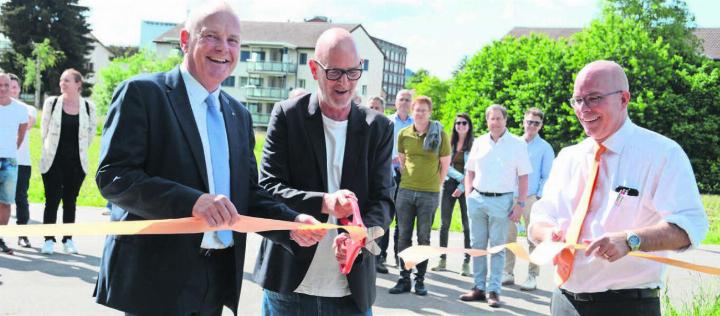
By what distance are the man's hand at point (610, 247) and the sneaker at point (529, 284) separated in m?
5.90

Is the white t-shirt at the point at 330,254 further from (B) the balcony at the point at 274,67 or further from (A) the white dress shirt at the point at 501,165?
(B) the balcony at the point at 274,67

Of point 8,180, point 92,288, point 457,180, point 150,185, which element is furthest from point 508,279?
point 150,185

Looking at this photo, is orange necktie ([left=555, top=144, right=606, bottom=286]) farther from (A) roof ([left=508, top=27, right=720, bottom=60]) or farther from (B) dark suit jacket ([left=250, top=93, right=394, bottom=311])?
(A) roof ([left=508, top=27, right=720, bottom=60])

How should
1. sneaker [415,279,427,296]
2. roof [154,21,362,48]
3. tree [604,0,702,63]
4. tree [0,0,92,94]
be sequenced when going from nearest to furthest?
sneaker [415,279,427,296], tree [604,0,702,63], tree [0,0,92,94], roof [154,21,362,48]

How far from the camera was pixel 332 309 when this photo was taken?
3742mm

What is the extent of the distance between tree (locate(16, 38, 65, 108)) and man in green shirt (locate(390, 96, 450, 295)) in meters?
75.9

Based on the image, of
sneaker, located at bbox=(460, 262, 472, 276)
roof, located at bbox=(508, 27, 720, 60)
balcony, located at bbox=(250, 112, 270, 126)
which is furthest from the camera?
balcony, located at bbox=(250, 112, 270, 126)

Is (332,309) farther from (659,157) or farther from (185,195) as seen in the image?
(659,157)

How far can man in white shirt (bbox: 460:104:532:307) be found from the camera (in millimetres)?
8203

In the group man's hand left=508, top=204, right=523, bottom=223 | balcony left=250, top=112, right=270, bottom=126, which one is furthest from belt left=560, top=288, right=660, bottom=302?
balcony left=250, top=112, right=270, bottom=126

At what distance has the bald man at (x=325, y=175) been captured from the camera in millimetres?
3678

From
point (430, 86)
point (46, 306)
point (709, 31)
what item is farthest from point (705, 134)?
point (430, 86)

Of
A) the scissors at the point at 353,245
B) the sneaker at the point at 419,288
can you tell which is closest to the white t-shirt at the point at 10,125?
the sneaker at the point at 419,288

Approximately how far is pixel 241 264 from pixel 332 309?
675 mm
